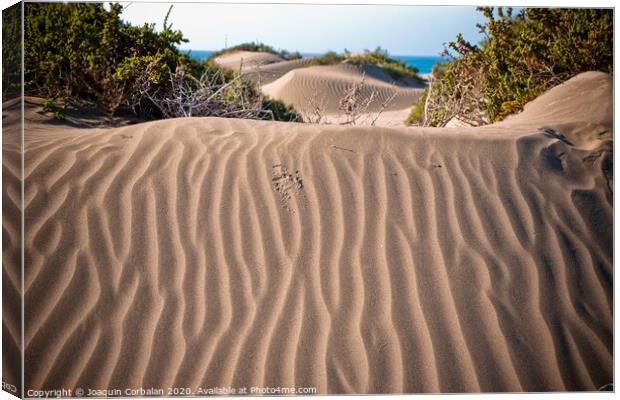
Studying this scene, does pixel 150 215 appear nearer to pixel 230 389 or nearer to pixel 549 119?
pixel 230 389

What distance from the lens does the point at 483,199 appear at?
3613 millimetres

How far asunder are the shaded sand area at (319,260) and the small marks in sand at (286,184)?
0.01 meters

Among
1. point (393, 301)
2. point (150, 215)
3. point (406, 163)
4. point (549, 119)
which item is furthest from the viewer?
point (549, 119)

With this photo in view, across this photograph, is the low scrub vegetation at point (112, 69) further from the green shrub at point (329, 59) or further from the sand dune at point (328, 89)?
the green shrub at point (329, 59)

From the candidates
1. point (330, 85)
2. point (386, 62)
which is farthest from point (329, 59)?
point (330, 85)

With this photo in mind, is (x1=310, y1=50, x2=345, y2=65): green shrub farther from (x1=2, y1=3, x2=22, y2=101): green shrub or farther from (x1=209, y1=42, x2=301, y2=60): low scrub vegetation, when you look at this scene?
(x1=2, y1=3, x2=22, y2=101): green shrub

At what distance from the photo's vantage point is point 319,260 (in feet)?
10.8

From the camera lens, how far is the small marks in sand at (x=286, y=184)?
3539 mm

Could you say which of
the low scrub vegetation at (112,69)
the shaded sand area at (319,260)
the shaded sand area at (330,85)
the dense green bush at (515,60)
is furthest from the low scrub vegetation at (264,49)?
the shaded sand area at (319,260)

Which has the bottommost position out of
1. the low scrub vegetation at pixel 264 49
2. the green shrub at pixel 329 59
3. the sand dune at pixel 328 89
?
the sand dune at pixel 328 89

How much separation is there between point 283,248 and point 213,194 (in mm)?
635

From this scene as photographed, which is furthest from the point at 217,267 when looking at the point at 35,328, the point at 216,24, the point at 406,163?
the point at 216,24

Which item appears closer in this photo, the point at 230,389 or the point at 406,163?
the point at 230,389

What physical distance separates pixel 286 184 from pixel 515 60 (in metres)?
3.83
